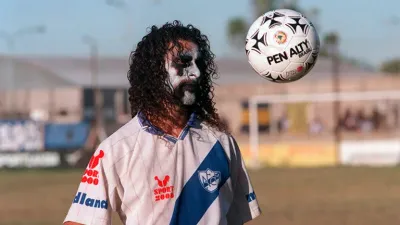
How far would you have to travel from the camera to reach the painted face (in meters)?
4.91

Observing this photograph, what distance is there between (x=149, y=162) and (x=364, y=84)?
59.4 meters

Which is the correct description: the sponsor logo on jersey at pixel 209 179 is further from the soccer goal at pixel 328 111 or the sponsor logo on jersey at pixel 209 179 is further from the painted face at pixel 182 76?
the soccer goal at pixel 328 111

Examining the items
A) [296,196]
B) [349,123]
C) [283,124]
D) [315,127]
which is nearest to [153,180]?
[296,196]

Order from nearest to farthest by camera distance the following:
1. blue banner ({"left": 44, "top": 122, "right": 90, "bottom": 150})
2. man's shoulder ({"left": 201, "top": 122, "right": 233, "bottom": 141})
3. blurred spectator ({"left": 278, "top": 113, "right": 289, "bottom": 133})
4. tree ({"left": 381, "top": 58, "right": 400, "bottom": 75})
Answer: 1. man's shoulder ({"left": 201, "top": 122, "right": 233, "bottom": 141})
2. blue banner ({"left": 44, "top": 122, "right": 90, "bottom": 150})
3. blurred spectator ({"left": 278, "top": 113, "right": 289, "bottom": 133})
4. tree ({"left": 381, "top": 58, "right": 400, "bottom": 75})

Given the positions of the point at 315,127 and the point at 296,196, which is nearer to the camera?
the point at 296,196

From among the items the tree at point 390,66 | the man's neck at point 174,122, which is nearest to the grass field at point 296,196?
the man's neck at point 174,122

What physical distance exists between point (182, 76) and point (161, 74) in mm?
101

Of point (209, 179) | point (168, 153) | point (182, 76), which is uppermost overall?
point (182, 76)

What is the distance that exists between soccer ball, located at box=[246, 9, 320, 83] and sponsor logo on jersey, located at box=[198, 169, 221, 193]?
3.52 feet

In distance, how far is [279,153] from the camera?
41656 millimetres

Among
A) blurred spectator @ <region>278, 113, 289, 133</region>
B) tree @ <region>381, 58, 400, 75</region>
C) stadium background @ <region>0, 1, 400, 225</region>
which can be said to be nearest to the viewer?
stadium background @ <region>0, 1, 400, 225</region>

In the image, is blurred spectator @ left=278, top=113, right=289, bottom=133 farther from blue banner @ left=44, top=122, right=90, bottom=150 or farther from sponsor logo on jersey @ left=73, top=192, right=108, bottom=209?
sponsor logo on jersey @ left=73, top=192, right=108, bottom=209

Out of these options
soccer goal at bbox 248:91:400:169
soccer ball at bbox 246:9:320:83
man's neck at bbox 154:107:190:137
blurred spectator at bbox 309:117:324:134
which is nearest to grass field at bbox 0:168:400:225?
soccer goal at bbox 248:91:400:169

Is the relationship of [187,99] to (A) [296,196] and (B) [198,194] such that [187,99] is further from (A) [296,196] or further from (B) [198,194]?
(A) [296,196]
